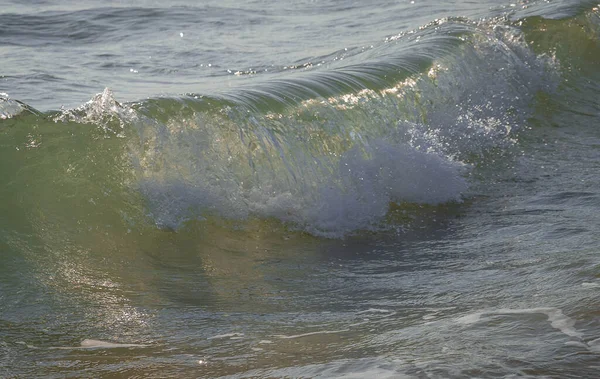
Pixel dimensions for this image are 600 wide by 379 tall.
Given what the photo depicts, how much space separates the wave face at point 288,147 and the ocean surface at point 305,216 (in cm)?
2

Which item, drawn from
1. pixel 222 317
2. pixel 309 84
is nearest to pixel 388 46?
pixel 309 84

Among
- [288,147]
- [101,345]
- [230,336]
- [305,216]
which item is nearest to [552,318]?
[230,336]

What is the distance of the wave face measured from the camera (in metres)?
5.38

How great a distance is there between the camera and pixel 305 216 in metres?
5.57

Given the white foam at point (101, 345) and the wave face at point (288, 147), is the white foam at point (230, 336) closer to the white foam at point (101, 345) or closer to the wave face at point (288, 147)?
the white foam at point (101, 345)

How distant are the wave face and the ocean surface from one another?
0.05ft

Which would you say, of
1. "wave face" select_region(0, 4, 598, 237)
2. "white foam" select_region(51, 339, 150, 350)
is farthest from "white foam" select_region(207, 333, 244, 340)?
"wave face" select_region(0, 4, 598, 237)

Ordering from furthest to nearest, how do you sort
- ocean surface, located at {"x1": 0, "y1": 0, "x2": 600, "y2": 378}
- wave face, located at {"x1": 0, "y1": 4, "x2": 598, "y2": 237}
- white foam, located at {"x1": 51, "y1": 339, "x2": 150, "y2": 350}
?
1. wave face, located at {"x1": 0, "y1": 4, "x2": 598, "y2": 237}
2. white foam, located at {"x1": 51, "y1": 339, "x2": 150, "y2": 350}
3. ocean surface, located at {"x1": 0, "y1": 0, "x2": 600, "y2": 378}

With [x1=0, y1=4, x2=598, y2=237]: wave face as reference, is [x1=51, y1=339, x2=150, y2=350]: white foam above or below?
below

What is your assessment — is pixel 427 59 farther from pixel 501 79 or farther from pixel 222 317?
pixel 222 317

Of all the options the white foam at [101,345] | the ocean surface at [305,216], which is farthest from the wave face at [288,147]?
the white foam at [101,345]

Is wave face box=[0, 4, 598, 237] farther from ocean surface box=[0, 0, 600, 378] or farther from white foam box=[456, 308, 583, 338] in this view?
white foam box=[456, 308, 583, 338]

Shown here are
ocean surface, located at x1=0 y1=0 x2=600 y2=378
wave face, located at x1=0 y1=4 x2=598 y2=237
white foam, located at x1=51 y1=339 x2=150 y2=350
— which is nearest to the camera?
ocean surface, located at x1=0 y1=0 x2=600 y2=378

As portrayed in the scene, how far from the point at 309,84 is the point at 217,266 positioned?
2717 mm
